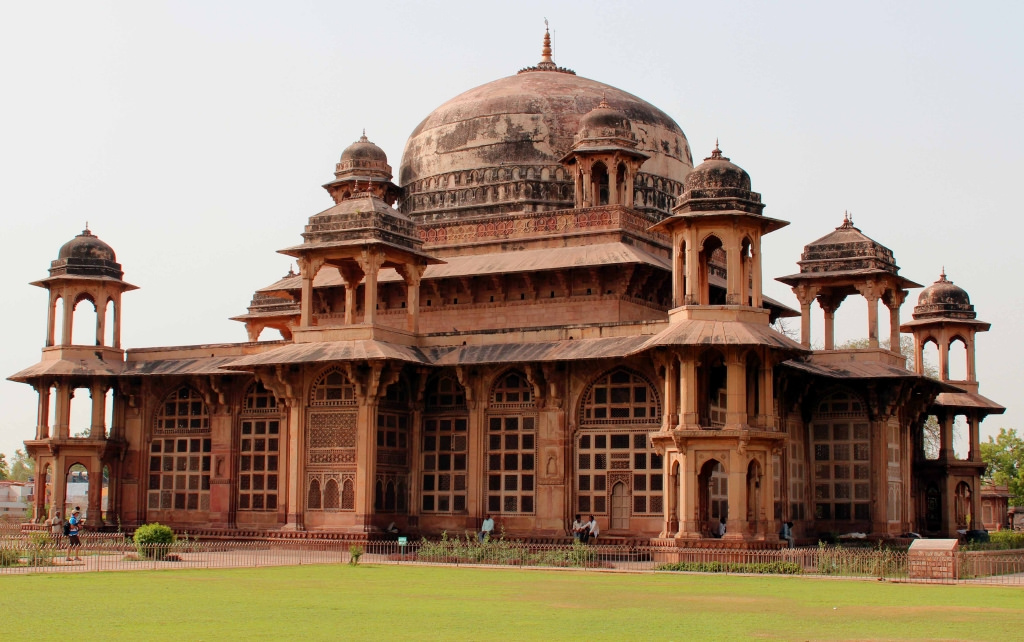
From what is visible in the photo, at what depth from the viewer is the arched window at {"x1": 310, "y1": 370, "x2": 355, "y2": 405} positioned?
36562 mm

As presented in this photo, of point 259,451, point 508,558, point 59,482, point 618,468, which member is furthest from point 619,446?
point 59,482

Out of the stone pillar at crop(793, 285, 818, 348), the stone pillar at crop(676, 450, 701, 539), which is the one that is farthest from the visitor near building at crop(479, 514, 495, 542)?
the stone pillar at crop(793, 285, 818, 348)

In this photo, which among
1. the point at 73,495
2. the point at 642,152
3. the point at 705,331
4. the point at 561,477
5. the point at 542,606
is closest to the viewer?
the point at 542,606

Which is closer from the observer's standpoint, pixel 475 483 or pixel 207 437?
pixel 475 483

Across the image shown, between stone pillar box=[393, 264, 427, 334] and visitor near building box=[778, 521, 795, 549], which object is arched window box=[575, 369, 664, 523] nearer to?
visitor near building box=[778, 521, 795, 549]

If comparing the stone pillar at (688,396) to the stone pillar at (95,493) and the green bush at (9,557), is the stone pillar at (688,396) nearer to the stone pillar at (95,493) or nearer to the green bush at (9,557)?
the green bush at (9,557)

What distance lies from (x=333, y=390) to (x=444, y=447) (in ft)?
10.7

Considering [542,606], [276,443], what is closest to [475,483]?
[276,443]

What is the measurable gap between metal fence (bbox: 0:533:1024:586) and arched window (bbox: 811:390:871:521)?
5850 millimetres

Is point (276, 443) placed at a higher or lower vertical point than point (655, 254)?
lower

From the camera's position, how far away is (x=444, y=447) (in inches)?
1475

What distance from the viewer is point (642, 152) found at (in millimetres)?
42875

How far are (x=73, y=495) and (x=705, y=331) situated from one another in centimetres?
6334

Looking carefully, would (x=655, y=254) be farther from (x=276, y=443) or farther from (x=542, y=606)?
(x=542, y=606)
